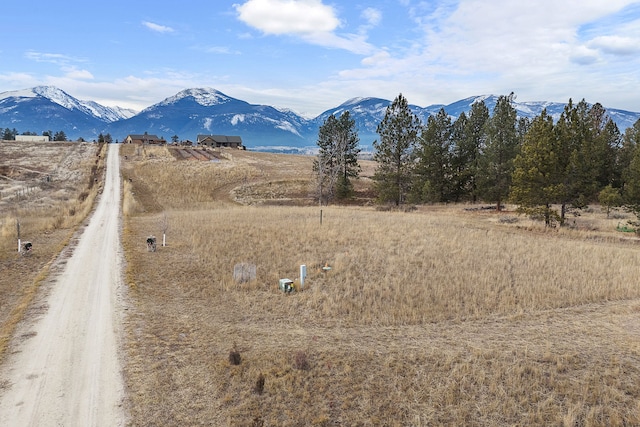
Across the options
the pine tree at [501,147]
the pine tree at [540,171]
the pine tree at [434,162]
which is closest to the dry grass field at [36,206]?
the pine tree at [540,171]

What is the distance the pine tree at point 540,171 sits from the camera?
1133 inches

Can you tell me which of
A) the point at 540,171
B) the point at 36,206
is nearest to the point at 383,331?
the point at 540,171

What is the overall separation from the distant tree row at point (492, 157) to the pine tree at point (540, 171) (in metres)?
0.07

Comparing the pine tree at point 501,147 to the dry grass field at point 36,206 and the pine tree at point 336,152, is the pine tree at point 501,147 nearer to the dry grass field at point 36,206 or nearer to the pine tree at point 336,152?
the pine tree at point 336,152

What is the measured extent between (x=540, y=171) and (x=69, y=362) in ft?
101

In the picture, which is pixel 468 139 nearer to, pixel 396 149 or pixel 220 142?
pixel 396 149

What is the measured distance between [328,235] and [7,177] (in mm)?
58057

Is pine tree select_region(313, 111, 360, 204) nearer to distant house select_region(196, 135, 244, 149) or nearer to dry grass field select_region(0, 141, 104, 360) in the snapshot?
dry grass field select_region(0, 141, 104, 360)

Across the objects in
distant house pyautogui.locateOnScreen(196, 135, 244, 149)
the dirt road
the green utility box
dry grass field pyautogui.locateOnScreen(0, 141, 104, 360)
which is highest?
distant house pyautogui.locateOnScreen(196, 135, 244, 149)

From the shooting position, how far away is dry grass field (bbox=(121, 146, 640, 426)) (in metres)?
7.94

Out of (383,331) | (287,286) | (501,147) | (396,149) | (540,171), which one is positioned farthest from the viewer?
(396,149)

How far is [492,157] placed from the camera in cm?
4031

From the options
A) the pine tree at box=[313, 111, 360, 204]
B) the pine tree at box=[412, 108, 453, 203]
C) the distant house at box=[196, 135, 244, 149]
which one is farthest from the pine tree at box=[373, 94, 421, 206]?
the distant house at box=[196, 135, 244, 149]

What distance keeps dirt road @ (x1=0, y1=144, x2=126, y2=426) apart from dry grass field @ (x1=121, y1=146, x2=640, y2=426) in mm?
540
